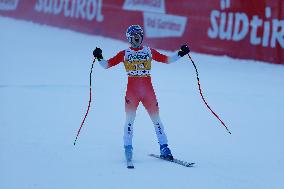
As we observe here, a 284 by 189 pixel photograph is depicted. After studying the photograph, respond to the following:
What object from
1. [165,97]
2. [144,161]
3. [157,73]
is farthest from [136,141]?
[157,73]

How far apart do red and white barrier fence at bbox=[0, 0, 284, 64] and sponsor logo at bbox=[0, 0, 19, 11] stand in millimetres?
2253

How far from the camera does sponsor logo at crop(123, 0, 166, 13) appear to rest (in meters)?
15.8

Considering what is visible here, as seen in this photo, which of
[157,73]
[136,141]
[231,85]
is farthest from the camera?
[157,73]

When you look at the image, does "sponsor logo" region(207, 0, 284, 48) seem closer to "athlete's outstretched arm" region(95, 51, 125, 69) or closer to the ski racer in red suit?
the ski racer in red suit

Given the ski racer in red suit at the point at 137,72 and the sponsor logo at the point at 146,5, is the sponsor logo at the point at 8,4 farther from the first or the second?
the ski racer in red suit at the point at 137,72

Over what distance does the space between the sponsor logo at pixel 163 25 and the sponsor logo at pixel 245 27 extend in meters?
1.03

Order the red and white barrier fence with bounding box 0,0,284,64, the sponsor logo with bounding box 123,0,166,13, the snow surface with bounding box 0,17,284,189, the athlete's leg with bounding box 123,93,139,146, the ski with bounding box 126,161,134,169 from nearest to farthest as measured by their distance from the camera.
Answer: the snow surface with bounding box 0,17,284,189 < the ski with bounding box 126,161,134,169 < the athlete's leg with bounding box 123,93,139,146 < the red and white barrier fence with bounding box 0,0,284,64 < the sponsor logo with bounding box 123,0,166,13

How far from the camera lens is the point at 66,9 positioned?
63.0 feet

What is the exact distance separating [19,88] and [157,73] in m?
3.36

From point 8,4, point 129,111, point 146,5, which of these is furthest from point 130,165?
point 8,4

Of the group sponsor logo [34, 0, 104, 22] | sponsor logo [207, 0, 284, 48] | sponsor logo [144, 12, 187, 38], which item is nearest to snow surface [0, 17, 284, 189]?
sponsor logo [207, 0, 284, 48]

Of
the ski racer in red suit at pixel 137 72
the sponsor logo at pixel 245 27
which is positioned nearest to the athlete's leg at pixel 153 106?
the ski racer in red suit at pixel 137 72

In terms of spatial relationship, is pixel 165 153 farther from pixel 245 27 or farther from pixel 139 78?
pixel 245 27

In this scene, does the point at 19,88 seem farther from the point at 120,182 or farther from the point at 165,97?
the point at 120,182
